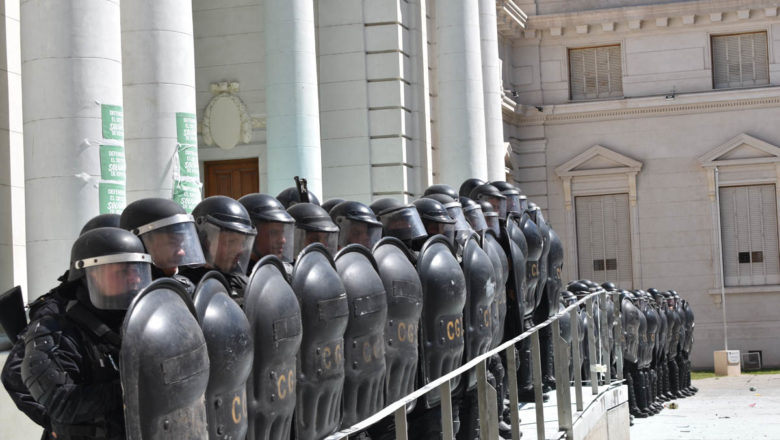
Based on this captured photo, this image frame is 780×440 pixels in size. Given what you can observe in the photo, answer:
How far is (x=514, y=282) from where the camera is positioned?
885cm

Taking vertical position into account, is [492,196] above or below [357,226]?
above

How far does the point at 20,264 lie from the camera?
371 inches

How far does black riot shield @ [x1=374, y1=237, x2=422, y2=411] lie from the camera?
6.40m

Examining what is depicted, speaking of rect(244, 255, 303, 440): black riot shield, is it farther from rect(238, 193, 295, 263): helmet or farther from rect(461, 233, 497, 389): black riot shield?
rect(461, 233, 497, 389): black riot shield

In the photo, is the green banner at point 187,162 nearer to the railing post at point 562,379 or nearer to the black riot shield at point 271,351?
the railing post at point 562,379

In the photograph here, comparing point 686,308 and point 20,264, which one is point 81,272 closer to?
point 20,264

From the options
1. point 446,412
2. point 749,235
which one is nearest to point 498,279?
point 446,412

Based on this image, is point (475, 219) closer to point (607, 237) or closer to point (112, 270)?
point (112, 270)

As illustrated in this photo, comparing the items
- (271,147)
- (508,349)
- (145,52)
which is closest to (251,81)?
(271,147)

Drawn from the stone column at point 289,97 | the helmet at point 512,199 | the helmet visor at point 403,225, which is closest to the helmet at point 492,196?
the helmet at point 512,199

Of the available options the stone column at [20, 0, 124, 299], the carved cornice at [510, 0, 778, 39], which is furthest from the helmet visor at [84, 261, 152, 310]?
the carved cornice at [510, 0, 778, 39]

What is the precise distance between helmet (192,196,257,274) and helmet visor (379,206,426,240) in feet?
6.61

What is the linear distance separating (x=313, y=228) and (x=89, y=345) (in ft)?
6.52

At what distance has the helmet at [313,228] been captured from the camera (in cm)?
631
